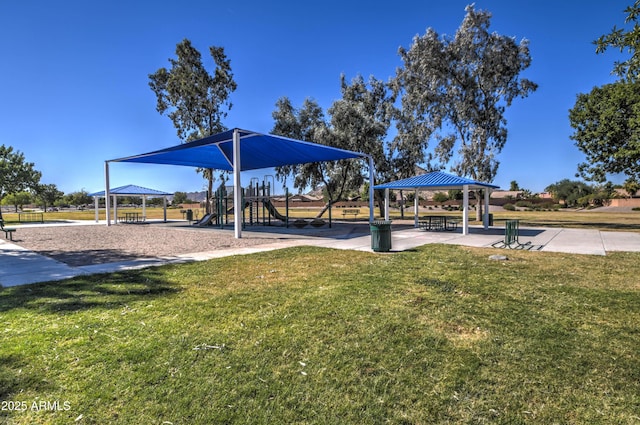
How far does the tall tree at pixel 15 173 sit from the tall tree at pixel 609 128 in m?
46.0

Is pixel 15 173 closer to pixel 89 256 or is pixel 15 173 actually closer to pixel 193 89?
pixel 193 89

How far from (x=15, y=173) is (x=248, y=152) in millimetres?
28081

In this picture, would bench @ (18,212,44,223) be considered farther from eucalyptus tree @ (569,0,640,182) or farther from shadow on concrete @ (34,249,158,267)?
eucalyptus tree @ (569,0,640,182)

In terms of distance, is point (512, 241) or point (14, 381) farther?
point (512, 241)

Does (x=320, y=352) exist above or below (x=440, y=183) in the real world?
below

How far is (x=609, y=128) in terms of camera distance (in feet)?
65.4

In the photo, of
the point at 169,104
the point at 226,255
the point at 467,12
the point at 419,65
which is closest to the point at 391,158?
the point at 419,65

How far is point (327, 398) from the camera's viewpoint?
2.76 metres

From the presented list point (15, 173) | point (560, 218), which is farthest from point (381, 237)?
point (15, 173)

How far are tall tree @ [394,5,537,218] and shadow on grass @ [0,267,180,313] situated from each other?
24.1 meters

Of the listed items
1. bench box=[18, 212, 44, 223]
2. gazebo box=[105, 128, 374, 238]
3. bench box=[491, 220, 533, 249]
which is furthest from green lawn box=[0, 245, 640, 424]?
bench box=[18, 212, 44, 223]

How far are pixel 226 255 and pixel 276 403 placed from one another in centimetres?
724

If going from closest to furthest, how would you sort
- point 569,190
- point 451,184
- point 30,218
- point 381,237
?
→ point 381,237
point 451,184
point 30,218
point 569,190

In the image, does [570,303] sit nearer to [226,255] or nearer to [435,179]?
[226,255]
